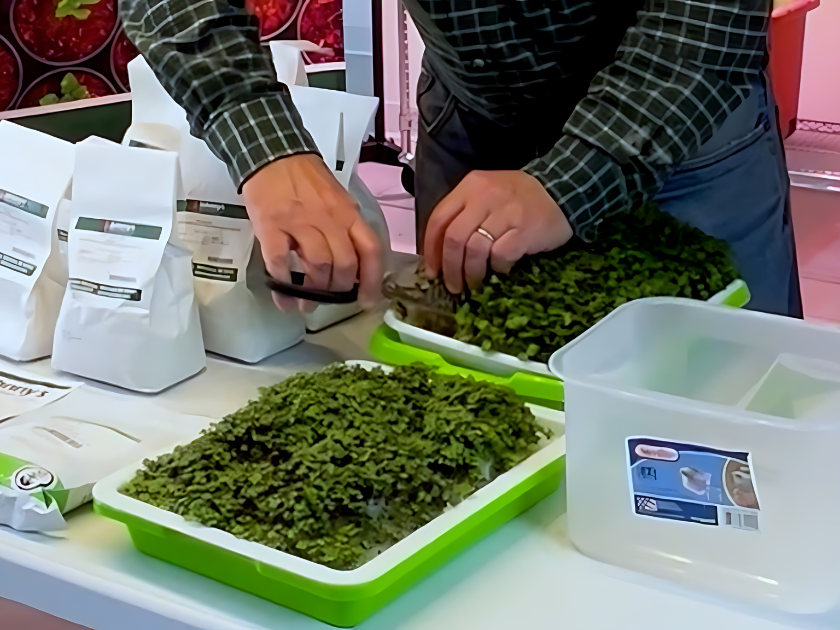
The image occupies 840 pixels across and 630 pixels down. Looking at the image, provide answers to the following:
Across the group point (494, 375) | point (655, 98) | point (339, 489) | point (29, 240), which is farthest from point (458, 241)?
point (29, 240)

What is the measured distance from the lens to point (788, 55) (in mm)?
2475

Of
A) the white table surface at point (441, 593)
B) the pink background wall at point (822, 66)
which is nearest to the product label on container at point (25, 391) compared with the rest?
the white table surface at point (441, 593)

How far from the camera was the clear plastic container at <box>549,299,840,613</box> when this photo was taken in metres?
0.61

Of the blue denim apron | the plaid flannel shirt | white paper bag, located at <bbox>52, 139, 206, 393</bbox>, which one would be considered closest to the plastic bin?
the blue denim apron

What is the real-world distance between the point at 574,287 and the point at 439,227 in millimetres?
141

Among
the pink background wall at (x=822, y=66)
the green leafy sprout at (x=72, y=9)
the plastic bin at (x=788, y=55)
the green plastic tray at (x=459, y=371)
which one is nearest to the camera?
the green plastic tray at (x=459, y=371)

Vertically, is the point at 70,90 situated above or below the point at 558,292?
above

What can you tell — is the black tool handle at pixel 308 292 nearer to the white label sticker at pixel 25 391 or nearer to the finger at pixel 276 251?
the finger at pixel 276 251

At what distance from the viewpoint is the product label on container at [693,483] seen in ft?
2.01

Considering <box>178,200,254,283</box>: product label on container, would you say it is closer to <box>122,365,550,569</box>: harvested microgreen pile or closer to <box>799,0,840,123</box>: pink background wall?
<box>122,365,550,569</box>: harvested microgreen pile

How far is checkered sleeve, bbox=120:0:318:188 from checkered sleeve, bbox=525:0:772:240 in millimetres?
263

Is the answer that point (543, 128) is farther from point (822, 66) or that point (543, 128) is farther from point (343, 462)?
point (822, 66)

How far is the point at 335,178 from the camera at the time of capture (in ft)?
3.34

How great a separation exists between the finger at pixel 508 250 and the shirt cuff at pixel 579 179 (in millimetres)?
61
